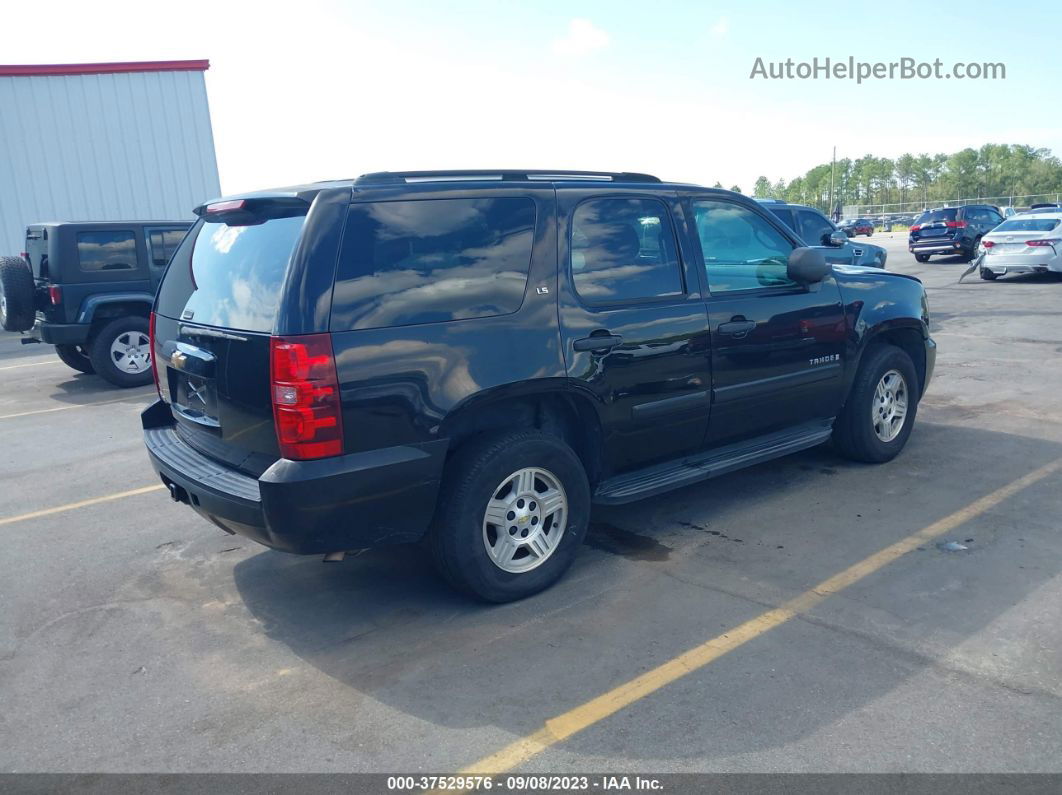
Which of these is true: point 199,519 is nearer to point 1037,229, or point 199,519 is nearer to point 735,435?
point 735,435

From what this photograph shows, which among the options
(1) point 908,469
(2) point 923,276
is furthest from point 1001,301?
(1) point 908,469

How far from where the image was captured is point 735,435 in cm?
509

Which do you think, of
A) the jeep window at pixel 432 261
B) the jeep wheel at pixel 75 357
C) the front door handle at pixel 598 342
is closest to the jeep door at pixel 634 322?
the front door handle at pixel 598 342

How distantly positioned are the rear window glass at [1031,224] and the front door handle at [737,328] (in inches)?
685

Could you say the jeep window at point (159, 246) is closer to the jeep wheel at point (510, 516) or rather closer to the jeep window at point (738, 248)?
the jeep window at point (738, 248)

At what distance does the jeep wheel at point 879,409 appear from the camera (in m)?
5.79

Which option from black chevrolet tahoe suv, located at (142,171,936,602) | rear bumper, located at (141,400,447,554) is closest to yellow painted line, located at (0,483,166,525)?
black chevrolet tahoe suv, located at (142,171,936,602)

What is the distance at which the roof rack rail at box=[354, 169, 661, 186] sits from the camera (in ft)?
12.6

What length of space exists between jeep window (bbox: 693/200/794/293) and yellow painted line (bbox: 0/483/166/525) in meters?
4.17

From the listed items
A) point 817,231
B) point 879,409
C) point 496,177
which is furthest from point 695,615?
point 817,231

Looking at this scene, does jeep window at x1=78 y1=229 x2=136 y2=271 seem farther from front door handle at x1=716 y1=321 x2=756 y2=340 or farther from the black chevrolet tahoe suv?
front door handle at x1=716 y1=321 x2=756 y2=340

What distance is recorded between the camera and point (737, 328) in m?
4.87

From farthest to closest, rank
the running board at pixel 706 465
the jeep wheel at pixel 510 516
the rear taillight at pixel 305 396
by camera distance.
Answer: the running board at pixel 706 465 → the jeep wheel at pixel 510 516 → the rear taillight at pixel 305 396

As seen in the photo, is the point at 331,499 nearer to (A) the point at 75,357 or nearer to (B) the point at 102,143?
(A) the point at 75,357
